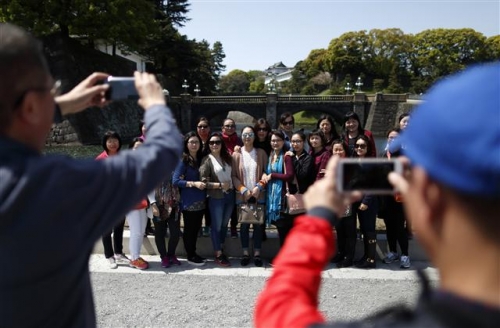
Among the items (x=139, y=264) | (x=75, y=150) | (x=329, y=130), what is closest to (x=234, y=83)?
(x=75, y=150)

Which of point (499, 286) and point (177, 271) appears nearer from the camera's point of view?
point (499, 286)

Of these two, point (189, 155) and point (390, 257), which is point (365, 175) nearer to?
point (189, 155)

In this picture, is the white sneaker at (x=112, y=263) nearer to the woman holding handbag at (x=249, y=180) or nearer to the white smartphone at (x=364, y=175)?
the woman holding handbag at (x=249, y=180)

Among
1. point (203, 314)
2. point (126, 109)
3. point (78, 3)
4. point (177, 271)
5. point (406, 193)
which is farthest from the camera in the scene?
point (126, 109)

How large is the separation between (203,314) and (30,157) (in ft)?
10.8

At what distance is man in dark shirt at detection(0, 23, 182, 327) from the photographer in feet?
3.60

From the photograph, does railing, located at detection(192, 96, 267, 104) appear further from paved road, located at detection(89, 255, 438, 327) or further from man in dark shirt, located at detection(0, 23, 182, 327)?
man in dark shirt, located at detection(0, 23, 182, 327)

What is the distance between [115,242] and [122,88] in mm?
4543

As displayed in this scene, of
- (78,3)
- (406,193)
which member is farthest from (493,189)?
(78,3)

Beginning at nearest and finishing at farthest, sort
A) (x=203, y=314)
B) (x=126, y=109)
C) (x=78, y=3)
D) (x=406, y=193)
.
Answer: (x=406, y=193)
(x=203, y=314)
(x=78, y=3)
(x=126, y=109)

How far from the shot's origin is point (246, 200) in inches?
222

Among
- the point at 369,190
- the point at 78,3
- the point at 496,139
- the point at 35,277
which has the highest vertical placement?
the point at 78,3

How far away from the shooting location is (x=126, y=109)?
3169cm

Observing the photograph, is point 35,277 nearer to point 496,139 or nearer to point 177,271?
point 496,139
